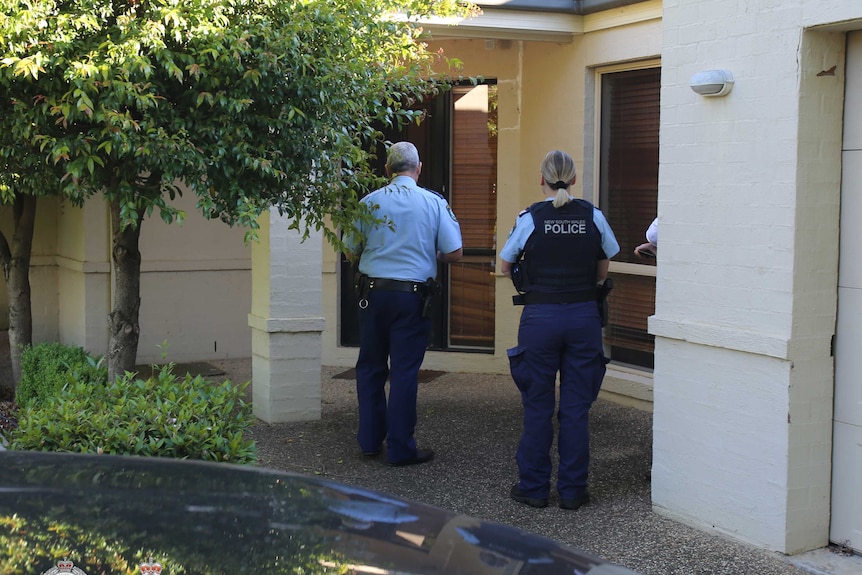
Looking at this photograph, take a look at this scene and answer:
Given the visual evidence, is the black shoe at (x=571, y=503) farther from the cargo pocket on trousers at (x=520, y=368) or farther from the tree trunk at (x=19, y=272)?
the tree trunk at (x=19, y=272)

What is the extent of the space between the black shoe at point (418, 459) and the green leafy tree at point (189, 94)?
74.4 inches

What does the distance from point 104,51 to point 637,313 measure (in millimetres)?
4714

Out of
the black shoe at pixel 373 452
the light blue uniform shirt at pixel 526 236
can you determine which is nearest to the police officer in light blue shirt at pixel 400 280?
the black shoe at pixel 373 452

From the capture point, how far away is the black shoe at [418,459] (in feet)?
20.7

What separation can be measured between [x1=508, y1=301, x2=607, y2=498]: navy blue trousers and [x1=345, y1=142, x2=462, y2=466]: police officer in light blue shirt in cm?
92

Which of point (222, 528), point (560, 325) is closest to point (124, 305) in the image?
point (560, 325)

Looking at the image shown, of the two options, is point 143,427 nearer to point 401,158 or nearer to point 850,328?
point 401,158

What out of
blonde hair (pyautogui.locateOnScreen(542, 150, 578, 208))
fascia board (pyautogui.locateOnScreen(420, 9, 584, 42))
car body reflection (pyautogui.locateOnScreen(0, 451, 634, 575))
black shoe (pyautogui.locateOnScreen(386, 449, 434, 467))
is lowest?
black shoe (pyautogui.locateOnScreen(386, 449, 434, 467))

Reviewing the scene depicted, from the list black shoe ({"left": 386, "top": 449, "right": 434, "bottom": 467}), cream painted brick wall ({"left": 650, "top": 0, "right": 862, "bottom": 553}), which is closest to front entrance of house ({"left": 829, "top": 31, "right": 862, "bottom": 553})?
cream painted brick wall ({"left": 650, "top": 0, "right": 862, "bottom": 553})

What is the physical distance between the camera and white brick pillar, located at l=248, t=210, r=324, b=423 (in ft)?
23.6

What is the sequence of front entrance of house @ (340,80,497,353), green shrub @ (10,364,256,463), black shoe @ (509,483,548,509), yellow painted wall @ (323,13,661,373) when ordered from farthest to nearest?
1. front entrance of house @ (340,80,497,353)
2. yellow painted wall @ (323,13,661,373)
3. black shoe @ (509,483,548,509)
4. green shrub @ (10,364,256,463)

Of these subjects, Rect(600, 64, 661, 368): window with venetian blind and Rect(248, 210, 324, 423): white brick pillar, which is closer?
Rect(248, 210, 324, 423): white brick pillar

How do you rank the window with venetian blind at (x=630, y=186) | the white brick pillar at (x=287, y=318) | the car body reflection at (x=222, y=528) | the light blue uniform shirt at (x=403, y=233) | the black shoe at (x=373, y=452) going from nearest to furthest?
the car body reflection at (x=222, y=528)
the light blue uniform shirt at (x=403, y=233)
the black shoe at (x=373, y=452)
the white brick pillar at (x=287, y=318)
the window with venetian blind at (x=630, y=186)

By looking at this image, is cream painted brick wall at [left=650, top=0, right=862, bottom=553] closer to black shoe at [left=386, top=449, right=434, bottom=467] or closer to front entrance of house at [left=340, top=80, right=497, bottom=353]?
black shoe at [left=386, top=449, right=434, bottom=467]
